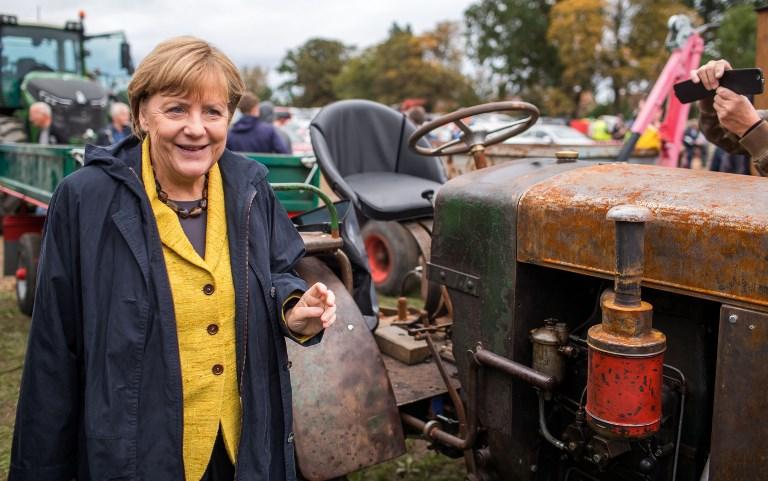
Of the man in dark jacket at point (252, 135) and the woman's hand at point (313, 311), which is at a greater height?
the man in dark jacket at point (252, 135)

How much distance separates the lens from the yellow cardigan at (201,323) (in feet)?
5.01

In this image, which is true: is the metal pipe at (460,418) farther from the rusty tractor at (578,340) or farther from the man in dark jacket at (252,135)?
the man in dark jacket at (252,135)

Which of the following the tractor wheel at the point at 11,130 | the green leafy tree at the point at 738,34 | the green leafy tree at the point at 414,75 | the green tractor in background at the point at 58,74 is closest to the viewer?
the tractor wheel at the point at 11,130

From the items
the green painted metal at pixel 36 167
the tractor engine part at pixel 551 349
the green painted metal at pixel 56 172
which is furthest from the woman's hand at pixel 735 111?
the green painted metal at pixel 36 167

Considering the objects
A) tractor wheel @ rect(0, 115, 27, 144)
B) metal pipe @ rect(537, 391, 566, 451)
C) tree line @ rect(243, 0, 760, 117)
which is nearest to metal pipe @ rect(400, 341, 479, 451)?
metal pipe @ rect(537, 391, 566, 451)

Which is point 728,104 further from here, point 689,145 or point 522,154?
point 689,145

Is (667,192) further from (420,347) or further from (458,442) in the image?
(420,347)

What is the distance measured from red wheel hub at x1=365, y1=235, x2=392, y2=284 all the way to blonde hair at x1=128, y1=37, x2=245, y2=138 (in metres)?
4.23

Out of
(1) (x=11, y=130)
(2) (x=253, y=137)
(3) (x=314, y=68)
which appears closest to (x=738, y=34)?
(1) (x=11, y=130)

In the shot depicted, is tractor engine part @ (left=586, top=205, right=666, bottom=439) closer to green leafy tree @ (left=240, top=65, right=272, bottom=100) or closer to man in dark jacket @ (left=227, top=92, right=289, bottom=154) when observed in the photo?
man in dark jacket @ (left=227, top=92, right=289, bottom=154)

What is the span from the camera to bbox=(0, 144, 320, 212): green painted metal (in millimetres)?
4965

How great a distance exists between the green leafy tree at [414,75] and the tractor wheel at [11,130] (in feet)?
106

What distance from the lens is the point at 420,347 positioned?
9.43 ft

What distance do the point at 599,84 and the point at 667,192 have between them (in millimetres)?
32176
